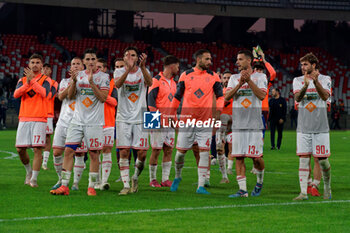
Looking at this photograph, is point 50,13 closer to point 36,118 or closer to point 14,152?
point 14,152

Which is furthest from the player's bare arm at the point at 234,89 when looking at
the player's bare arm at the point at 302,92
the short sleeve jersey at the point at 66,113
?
the short sleeve jersey at the point at 66,113

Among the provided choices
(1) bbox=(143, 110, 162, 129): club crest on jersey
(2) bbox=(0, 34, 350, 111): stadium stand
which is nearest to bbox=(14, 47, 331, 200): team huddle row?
(1) bbox=(143, 110, 162, 129): club crest on jersey

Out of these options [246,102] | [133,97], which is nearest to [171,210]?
[246,102]

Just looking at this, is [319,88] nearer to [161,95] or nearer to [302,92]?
[302,92]

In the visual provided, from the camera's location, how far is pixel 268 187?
35.2ft

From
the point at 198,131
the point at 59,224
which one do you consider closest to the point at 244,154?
the point at 198,131

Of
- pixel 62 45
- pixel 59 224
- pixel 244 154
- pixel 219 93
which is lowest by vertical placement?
pixel 59 224

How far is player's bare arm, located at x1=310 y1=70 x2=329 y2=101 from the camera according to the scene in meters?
8.56

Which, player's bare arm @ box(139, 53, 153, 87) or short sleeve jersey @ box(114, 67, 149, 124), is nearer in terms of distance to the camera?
player's bare arm @ box(139, 53, 153, 87)

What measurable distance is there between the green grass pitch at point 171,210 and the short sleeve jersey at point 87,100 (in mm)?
1172

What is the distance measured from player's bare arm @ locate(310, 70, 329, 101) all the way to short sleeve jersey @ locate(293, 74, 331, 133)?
0.12 metres

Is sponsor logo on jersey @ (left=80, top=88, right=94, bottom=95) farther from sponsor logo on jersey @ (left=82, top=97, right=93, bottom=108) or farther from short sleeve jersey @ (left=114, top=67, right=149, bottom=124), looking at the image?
short sleeve jersey @ (left=114, top=67, right=149, bottom=124)

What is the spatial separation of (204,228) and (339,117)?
33500 millimetres

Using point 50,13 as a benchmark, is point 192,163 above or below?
below
